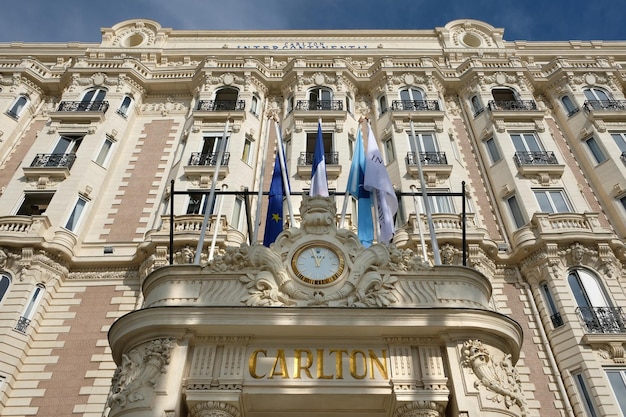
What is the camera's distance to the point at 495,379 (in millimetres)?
12070

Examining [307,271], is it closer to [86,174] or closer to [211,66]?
[86,174]

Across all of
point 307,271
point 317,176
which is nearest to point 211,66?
point 317,176

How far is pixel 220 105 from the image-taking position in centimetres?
2850

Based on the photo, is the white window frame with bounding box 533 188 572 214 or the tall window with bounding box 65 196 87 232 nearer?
the tall window with bounding box 65 196 87 232

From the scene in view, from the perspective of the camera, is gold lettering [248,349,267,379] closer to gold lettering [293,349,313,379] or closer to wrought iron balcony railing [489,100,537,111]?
gold lettering [293,349,313,379]

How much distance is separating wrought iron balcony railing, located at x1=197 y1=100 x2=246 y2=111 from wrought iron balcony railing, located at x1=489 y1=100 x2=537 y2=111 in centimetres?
1369

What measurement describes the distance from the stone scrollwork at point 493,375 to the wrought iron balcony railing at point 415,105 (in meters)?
17.7

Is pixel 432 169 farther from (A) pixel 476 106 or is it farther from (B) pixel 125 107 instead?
(B) pixel 125 107

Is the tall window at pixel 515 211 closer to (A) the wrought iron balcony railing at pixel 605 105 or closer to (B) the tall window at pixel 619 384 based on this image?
(B) the tall window at pixel 619 384

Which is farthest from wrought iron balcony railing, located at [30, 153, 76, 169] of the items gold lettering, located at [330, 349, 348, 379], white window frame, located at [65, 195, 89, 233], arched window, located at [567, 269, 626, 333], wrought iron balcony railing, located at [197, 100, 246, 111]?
arched window, located at [567, 269, 626, 333]

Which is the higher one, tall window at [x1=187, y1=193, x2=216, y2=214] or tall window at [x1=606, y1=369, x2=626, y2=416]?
tall window at [x1=187, y1=193, x2=216, y2=214]

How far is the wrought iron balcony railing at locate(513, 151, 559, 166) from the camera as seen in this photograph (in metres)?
24.2

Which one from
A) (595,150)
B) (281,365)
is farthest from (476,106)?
(281,365)

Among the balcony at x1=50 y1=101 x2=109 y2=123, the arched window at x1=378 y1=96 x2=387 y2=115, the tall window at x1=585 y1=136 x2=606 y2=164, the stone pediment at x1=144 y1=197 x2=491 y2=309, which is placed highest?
the arched window at x1=378 y1=96 x2=387 y2=115
